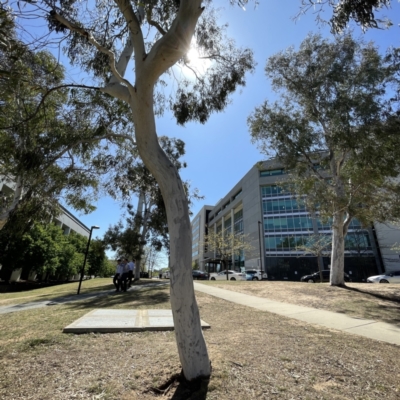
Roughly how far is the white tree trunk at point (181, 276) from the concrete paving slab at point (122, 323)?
8.35 feet

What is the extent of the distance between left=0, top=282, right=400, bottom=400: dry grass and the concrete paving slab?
0.23 metres

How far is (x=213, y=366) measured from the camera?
339 cm

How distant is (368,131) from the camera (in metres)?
11.1

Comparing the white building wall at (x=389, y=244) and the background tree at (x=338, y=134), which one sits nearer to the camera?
the background tree at (x=338, y=134)

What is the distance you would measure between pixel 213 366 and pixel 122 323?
291cm

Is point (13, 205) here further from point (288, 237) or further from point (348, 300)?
point (288, 237)

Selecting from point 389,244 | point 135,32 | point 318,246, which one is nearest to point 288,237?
point 318,246

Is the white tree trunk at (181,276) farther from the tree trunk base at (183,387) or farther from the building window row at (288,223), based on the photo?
the building window row at (288,223)

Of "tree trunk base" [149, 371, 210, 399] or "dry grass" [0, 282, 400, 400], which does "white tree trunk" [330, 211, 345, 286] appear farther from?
"tree trunk base" [149, 371, 210, 399]

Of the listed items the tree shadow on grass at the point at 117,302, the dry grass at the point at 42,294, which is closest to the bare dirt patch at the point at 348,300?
the tree shadow on grass at the point at 117,302

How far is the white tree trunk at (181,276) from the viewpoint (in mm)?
3008

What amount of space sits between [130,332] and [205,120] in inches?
203

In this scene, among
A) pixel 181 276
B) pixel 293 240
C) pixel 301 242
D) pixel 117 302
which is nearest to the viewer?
pixel 181 276

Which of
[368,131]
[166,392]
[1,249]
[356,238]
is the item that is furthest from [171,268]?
[356,238]
